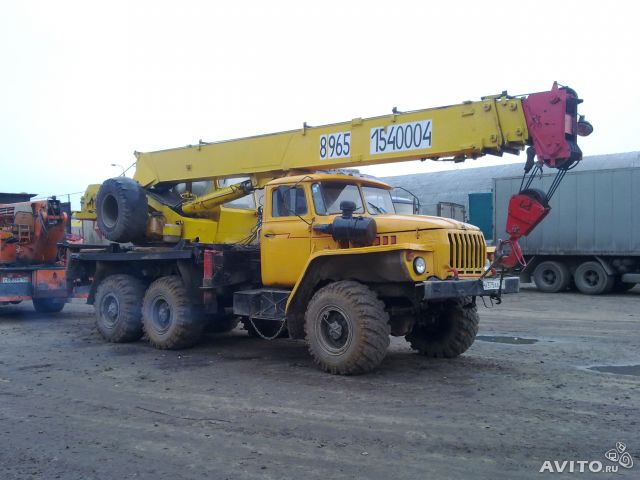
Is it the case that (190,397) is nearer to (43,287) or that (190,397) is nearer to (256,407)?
(256,407)

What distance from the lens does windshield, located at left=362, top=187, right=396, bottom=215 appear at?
8.82m

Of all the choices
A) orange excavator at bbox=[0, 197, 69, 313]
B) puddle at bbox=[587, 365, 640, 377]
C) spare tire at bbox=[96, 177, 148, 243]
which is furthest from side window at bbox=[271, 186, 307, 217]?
orange excavator at bbox=[0, 197, 69, 313]

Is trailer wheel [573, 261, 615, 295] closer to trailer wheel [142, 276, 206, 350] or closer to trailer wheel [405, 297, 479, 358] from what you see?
trailer wheel [405, 297, 479, 358]

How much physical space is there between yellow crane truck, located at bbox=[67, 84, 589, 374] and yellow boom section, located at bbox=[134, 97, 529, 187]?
0.7 inches

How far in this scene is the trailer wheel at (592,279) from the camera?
62.5 feet

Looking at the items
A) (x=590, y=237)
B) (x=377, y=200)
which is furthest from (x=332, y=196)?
(x=590, y=237)

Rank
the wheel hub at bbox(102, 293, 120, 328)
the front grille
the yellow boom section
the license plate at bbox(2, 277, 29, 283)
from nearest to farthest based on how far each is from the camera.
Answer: the front grille
the yellow boom section
the wheel hub at bbox(102, 293, 120, 328)
the license plate at bbox(2, 277, 29, 283)

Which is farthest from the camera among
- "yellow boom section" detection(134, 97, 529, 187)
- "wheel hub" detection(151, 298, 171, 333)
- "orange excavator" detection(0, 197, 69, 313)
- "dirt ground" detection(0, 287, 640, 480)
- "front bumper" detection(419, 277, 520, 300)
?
"orange excavator" detection(0, 197, 69, 313)

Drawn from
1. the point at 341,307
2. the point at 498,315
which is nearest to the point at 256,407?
the point at 341,307

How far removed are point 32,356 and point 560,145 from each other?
7.95m

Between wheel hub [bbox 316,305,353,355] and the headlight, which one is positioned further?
wheel hub [bbox 316,305,353,355]

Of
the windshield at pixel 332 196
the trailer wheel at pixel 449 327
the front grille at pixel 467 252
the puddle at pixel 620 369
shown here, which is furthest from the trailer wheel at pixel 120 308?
the puddle at pixel 620 369

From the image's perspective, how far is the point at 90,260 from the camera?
37.8ft

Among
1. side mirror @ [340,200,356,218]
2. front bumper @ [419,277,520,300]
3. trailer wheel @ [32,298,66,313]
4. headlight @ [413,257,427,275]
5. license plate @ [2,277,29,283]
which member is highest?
side mirror @ [340,200,356,218]
